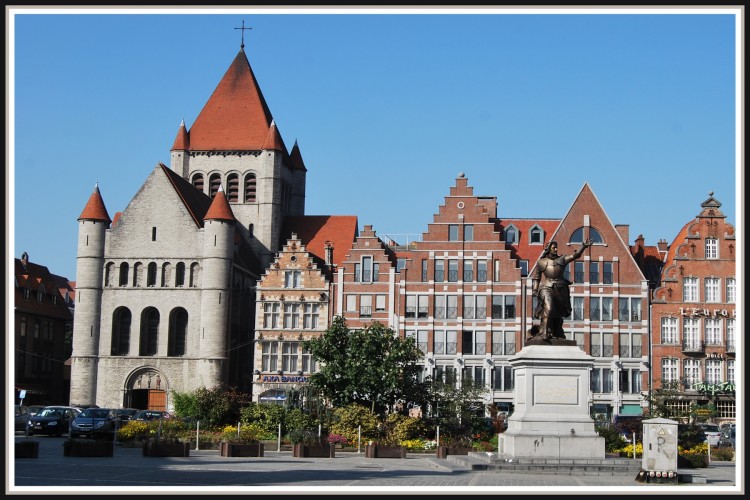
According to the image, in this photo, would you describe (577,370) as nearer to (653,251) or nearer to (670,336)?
(670,336)

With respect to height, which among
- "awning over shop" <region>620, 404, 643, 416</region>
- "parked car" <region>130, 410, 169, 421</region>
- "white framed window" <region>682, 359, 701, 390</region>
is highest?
"white framed window" <region>682, 359, 701, 390</region>

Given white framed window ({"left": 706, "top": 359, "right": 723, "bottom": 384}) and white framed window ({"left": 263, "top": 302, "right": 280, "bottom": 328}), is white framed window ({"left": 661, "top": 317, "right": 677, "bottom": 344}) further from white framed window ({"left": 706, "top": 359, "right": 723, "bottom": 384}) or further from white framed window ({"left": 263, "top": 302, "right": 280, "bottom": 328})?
white framed window ({"left": 263, "top": 302, "right": 280, "bottom": 328})

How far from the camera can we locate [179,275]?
7194cm

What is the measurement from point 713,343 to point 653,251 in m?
9.92

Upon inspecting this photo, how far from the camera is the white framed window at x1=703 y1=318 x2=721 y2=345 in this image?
6191 cm

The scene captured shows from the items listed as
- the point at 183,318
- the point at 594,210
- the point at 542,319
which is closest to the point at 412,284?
the point at 594,210

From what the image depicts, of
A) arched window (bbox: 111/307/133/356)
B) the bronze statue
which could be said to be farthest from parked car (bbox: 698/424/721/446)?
arched window (bbox: 111/307/133/356)

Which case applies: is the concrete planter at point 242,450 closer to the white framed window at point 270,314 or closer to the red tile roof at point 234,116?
the white framed window at point 270,314

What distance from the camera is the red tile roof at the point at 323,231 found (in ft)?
259

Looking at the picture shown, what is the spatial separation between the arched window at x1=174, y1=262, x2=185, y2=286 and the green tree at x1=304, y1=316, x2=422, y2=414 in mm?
29210

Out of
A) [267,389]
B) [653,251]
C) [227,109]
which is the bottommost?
[267,389]

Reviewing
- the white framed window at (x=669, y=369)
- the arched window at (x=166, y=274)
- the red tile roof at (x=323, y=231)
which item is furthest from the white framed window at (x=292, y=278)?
the white framed window at (x=669, y=369)

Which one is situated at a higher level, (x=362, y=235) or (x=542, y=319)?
(x=362, y=235)

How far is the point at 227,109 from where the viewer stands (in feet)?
283
